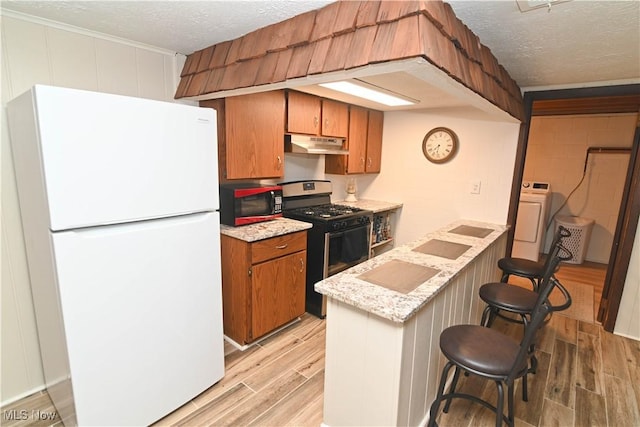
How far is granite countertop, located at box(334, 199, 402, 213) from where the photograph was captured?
11.6ft

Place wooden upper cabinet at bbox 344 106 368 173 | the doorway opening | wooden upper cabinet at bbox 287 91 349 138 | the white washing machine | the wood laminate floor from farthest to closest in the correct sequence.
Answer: the white washing machine
wooden upper cabinet at bbox 344 106 368 173
wooden upper cabinet at bbox 287 91 349 138
the doorway opening
the wood laminate floor

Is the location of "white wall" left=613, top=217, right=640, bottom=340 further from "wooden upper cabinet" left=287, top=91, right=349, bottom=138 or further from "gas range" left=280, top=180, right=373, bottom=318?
"wooden upper cabinet" left=287, top=91, right=349, bottom=138

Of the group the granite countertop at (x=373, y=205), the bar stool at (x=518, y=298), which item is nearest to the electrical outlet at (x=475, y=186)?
the granite countertop at (x=373, y=205)

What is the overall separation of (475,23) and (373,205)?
7.74 feet

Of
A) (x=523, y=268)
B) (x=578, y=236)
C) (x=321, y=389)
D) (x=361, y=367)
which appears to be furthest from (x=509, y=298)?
(x=578, y=236)

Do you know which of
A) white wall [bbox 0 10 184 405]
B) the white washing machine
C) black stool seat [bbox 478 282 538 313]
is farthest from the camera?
the white washing machine

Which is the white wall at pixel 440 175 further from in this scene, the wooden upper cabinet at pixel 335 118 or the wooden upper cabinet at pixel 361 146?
the wooden upper cabinet at pixel 335 118

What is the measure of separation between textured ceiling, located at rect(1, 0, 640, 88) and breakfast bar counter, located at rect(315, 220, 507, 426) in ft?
4.15

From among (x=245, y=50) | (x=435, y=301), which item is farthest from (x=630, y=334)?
(x=245, y=50)

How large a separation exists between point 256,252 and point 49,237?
1.21 m

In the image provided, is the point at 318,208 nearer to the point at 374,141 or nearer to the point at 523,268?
the point at 374,141

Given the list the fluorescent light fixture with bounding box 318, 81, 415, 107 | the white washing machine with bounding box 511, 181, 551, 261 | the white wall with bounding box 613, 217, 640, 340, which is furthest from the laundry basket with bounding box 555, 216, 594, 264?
the fluorescent light fixture with bounding box 318, 81, 415, 107

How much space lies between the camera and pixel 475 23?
4.98 ft

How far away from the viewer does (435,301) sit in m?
1.67
